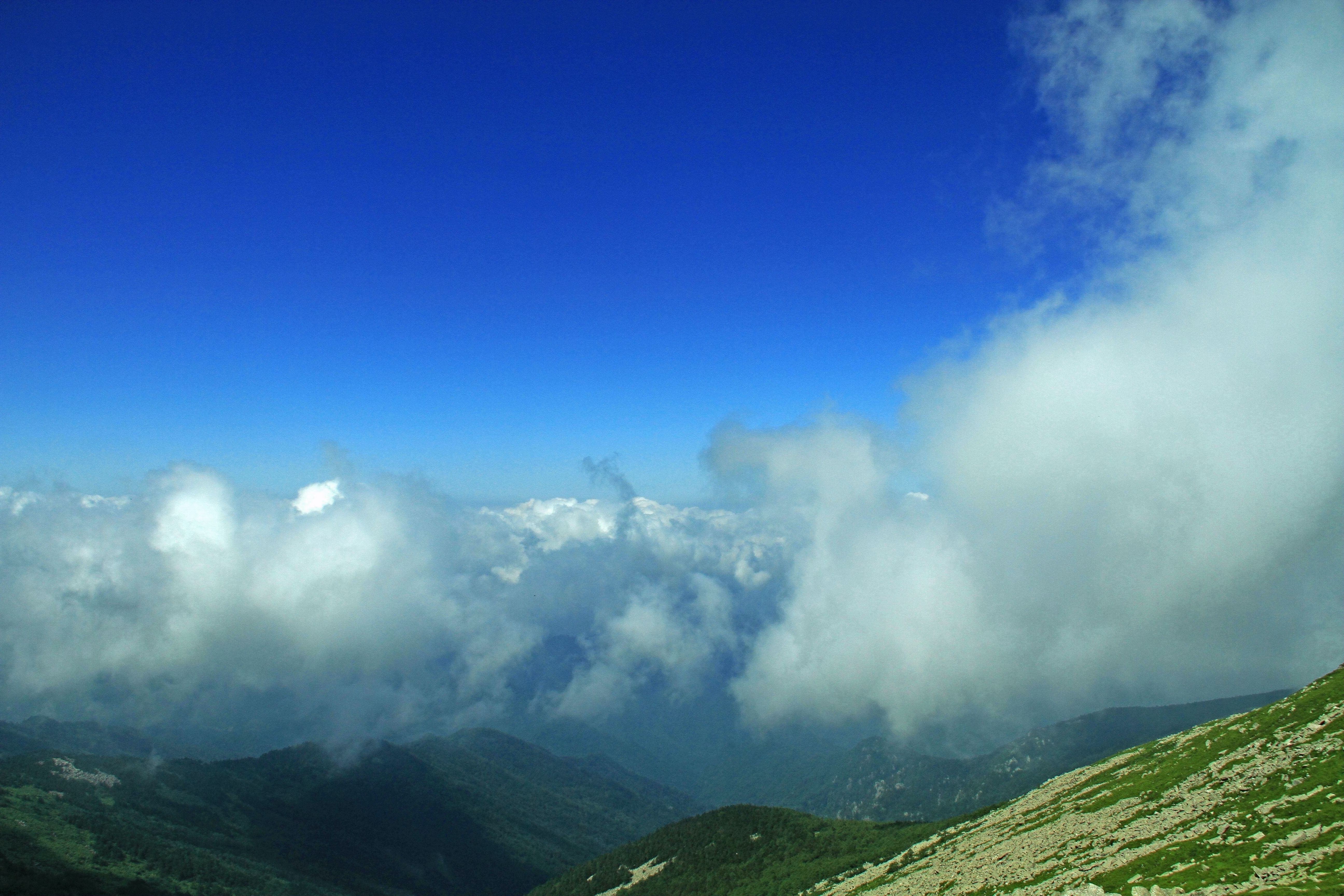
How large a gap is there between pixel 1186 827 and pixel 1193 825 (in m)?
0.83

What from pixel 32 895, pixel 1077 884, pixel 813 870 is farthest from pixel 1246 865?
pixel 32 895

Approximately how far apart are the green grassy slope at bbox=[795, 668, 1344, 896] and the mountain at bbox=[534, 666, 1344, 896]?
221 millimetres

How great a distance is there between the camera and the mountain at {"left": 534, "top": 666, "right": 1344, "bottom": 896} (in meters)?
44.5

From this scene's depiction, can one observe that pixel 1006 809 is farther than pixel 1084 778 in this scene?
Yes

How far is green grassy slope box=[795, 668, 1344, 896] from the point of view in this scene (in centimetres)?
4444

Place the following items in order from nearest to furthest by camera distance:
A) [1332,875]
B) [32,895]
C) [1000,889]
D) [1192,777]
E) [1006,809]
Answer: [1332,875], [1000,889], [1192,777], [1006,809], [32,895]

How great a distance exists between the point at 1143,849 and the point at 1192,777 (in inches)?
1222

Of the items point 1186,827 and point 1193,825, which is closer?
point 1193,825

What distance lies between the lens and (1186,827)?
61.4 m

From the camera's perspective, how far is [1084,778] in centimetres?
12312

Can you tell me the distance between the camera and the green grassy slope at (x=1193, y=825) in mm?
44438

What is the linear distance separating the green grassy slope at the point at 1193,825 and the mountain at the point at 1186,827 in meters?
0.22

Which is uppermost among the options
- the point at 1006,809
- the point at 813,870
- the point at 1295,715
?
the point at 1295,715

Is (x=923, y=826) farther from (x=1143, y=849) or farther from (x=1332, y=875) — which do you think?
(x=1332, y=875)
